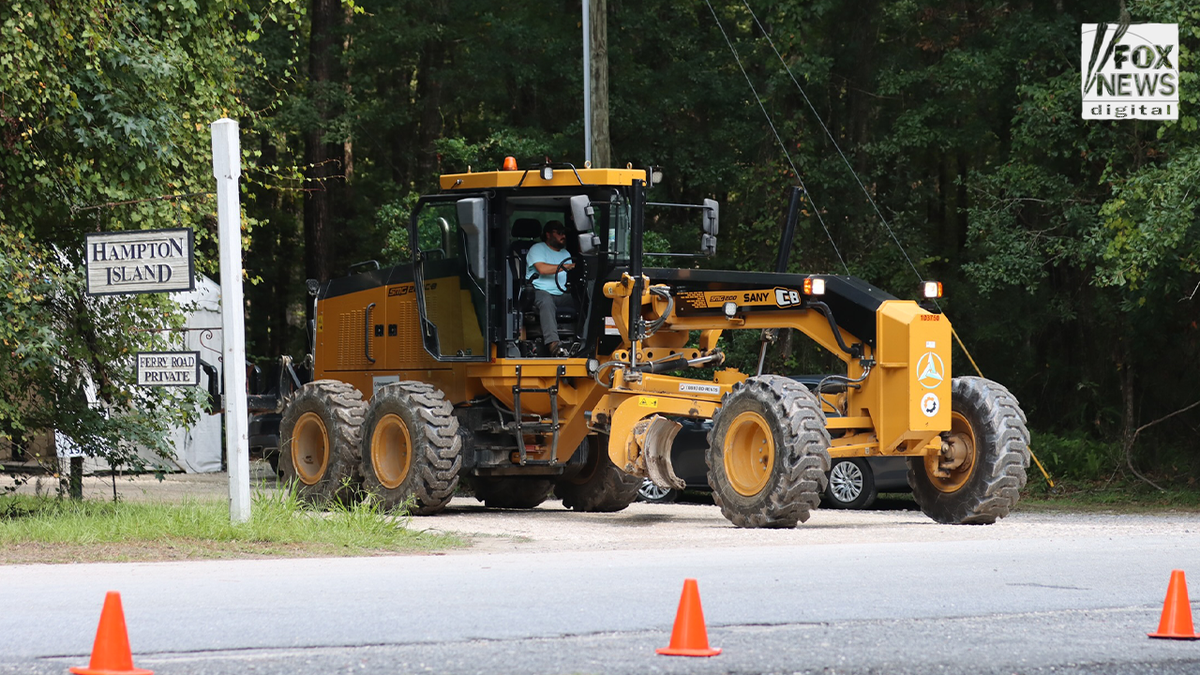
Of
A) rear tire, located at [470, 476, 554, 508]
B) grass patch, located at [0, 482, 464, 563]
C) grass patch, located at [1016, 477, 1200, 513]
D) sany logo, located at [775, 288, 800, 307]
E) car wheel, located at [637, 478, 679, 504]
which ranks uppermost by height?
sany logo, located at [775, 288, 800, 307]

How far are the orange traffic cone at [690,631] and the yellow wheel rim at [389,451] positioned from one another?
31.7 feet

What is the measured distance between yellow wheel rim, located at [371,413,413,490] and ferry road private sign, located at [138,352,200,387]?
352cm

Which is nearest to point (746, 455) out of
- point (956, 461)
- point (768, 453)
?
point (768, 453)

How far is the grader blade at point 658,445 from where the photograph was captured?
15383 millimetres

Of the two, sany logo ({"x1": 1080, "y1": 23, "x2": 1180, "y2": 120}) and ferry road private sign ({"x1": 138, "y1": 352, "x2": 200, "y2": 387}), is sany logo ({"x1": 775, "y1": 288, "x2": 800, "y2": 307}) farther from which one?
sany logo ({"x1": 1080, "y1": 23, "x2": 1180, "y2": 120})

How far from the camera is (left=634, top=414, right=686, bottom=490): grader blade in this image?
15.4 metres

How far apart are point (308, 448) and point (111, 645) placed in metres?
11.7

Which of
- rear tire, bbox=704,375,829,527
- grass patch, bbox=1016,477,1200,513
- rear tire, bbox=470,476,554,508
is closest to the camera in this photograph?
rear tire, bbox=704,375,829,527

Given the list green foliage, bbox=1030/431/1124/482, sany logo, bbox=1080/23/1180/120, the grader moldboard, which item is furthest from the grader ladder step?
green foliage, bbox=1030/431/1124/482

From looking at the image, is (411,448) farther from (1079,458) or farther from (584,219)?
(1079,458)

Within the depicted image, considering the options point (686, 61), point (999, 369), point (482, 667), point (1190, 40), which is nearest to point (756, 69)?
point (686, 61)

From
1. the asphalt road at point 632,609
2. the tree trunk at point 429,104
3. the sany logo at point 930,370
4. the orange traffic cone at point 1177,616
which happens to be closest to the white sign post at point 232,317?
the asphalt road at point 632,609

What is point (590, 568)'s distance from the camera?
11.2 metres

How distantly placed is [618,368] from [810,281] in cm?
250
